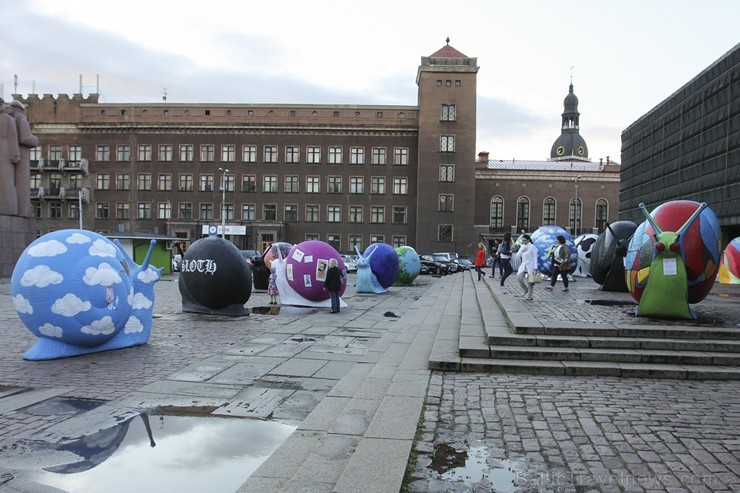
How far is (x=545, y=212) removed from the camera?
76438 mm

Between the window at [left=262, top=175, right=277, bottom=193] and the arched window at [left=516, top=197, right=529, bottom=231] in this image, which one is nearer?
the window at [left=262, top=175, right=277, bottom=193]

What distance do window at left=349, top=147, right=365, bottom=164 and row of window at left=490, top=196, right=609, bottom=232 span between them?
18.8 metres

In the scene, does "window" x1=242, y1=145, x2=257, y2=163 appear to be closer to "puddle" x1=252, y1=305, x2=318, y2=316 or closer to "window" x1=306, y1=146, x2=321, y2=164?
"window" x1=306, y1=146, x2=321, y2=164

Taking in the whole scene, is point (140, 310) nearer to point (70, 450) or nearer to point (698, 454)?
point (70, 450)

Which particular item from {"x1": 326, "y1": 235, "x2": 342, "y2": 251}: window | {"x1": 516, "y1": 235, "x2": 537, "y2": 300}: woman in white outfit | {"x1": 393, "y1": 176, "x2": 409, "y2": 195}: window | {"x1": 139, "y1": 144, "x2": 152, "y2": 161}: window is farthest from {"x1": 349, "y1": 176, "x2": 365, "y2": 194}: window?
{"x1": 516, "y1": 235, "x2": 537, "y2": 300}: woman in white outfit

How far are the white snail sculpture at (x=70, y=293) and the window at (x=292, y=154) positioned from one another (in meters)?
60.2

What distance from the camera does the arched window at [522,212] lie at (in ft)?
250

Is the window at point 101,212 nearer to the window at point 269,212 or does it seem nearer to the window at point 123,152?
the window at point 123,152

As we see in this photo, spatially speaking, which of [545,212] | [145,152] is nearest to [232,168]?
[145,152]

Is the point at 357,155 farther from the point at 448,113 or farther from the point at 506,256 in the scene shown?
the point at 506,256

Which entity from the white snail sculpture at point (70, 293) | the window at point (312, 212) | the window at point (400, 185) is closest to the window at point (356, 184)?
the window at point (400, 185)

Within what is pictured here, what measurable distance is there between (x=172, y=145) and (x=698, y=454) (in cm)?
7061

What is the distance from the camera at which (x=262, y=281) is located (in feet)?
81.6

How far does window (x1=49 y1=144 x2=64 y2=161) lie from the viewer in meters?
69.4
